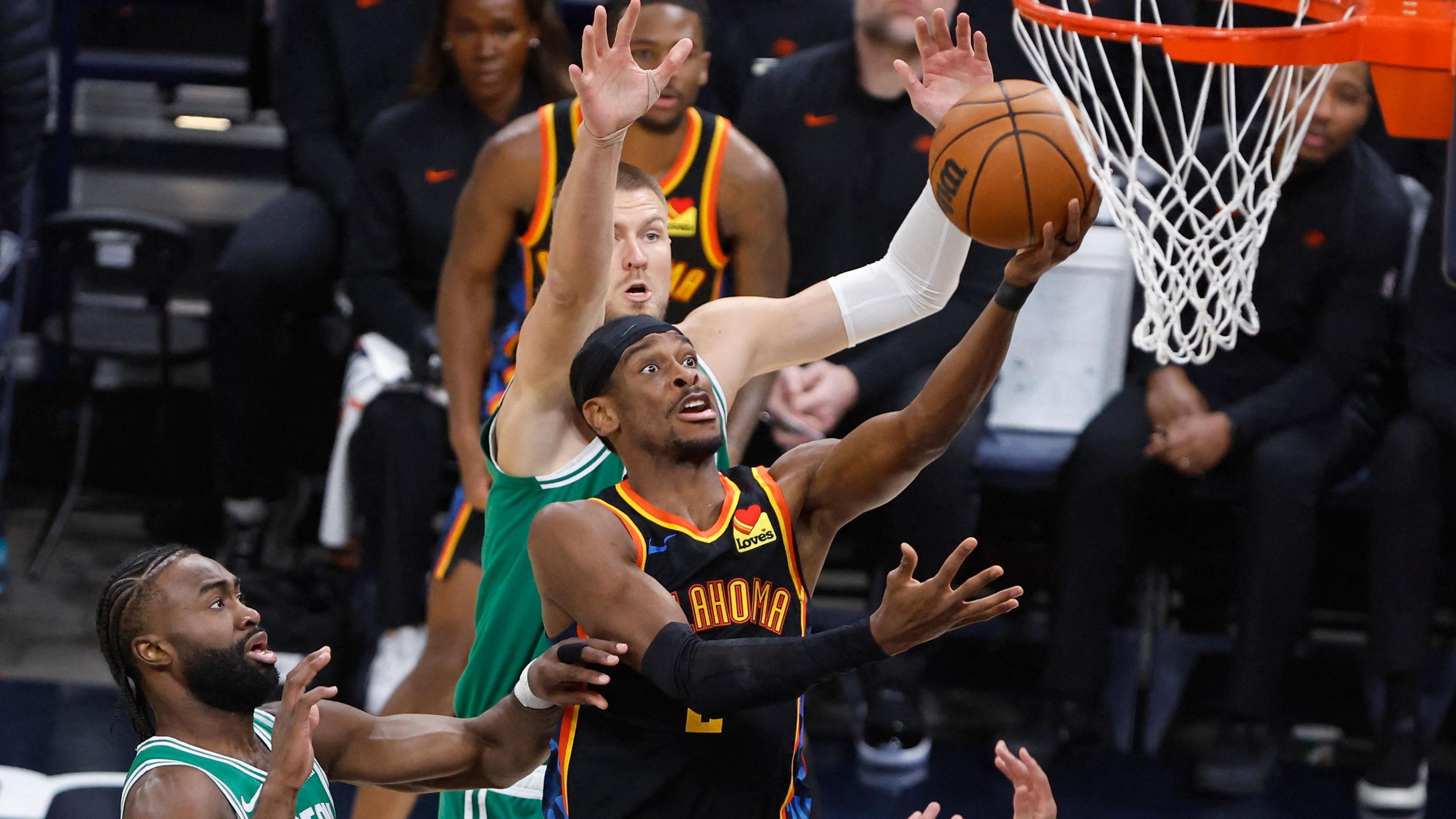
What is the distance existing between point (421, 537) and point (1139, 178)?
238 centimetres

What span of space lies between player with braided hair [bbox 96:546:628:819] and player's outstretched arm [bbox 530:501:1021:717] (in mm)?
67

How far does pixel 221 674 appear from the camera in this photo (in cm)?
263

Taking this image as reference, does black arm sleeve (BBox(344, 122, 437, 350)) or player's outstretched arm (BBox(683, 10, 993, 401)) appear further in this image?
black arm sleeve (BBox(344, 122, 437, 350))

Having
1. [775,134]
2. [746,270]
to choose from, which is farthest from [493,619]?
[775,134]

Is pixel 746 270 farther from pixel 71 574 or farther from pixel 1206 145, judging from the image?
pixel 71 574

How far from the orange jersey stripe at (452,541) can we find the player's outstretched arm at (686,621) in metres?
1.51

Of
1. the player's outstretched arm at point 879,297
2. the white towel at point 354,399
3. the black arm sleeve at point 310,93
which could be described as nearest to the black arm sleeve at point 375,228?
the white towel at point 354,399

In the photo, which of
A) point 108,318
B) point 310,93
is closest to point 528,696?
point 310,93

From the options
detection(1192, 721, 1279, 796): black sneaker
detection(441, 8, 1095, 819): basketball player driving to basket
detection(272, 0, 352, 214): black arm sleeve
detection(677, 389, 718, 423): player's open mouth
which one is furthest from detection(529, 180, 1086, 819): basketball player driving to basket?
detection(272, 0, 352, 214): black arm sleeve

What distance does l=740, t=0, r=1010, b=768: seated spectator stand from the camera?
506 centimetres

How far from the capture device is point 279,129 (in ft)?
23.7

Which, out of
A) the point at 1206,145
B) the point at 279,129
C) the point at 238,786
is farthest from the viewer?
the point at 279,129

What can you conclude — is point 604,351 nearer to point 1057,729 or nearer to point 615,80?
point 615,80

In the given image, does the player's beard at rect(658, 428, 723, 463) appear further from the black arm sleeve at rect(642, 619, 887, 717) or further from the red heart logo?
the black arm sleeve at rect(642, 619, 887, 717)
